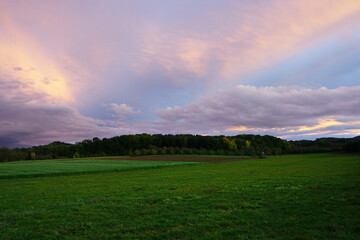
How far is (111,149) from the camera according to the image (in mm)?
125250

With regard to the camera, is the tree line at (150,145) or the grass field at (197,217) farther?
the tree line at (150,145)

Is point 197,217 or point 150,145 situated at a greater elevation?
point 150,145

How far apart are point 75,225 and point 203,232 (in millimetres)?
5085

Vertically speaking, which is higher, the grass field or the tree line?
the tree line

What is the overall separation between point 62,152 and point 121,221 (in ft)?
423

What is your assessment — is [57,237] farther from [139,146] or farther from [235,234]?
[139,146]

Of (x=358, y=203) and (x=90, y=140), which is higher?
(x=90, y=140)

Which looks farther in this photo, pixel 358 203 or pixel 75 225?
pixel 358 203

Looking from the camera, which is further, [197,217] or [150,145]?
[150,145]

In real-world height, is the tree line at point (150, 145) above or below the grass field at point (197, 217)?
above

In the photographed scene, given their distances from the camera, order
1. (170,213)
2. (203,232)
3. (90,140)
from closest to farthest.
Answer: (203,232), (170,213), (90,140)

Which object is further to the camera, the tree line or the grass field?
the tree line

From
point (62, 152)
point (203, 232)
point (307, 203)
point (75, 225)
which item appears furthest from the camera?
point (62, 152)

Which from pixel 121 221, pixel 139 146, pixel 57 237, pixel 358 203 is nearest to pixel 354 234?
pixel 358 203
